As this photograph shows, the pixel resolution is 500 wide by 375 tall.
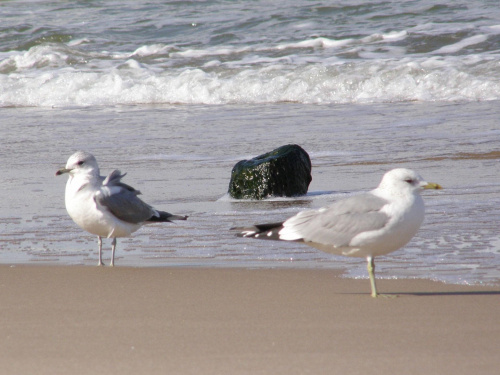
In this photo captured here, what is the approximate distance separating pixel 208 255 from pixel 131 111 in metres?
7.80

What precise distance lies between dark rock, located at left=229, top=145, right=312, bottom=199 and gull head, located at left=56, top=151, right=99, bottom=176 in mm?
1909

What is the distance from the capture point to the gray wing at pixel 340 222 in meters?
4.10

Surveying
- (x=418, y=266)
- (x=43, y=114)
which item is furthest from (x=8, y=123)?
(x=418, y=266)

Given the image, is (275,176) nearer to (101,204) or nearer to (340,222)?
(101,204)

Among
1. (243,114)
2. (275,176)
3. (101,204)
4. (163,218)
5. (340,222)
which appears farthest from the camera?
(243,114)

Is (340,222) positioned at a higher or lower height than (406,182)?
lower

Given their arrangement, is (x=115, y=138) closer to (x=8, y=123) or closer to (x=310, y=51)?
(x=8, y=123)

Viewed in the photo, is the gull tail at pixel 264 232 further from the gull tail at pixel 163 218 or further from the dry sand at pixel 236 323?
the gull tail at pixel 163 218

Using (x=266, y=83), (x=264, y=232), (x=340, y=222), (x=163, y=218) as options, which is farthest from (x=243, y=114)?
(x=340, y=222)

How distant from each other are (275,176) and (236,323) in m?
3.66

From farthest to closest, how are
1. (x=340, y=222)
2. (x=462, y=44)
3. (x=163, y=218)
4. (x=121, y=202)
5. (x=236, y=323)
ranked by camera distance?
(x=462, y=44) < (x=163, y=218) < (x=121, y=202) < (x=340, y=222) < (x=236, y=323)

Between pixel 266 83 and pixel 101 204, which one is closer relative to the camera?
pixel 101 204

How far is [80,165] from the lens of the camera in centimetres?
527

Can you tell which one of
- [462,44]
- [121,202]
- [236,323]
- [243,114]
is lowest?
[243,114]
